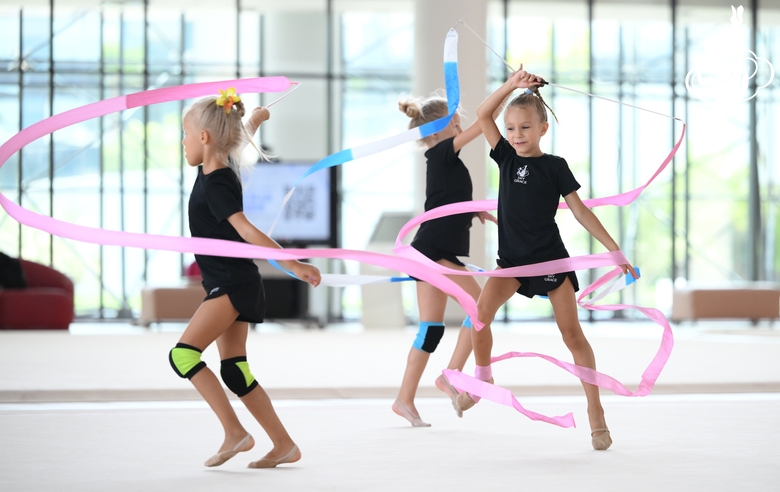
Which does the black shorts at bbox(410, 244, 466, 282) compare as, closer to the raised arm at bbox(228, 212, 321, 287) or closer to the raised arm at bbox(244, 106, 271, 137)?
the raised arm at bbox(244, 106, 271, 137)

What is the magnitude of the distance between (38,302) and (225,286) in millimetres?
8291

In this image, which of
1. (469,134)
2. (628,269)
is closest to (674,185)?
(469,134)

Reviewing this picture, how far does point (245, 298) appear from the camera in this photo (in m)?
2.86

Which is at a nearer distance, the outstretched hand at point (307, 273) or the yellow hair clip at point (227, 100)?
the outstretched hand at point (307, 273)

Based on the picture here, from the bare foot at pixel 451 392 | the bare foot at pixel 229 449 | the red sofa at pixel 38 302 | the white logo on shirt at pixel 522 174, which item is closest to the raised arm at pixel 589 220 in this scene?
the white logo on shirt at pixel 522 174

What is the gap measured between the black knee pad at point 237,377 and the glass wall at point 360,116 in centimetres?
1095

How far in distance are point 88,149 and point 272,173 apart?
16.3 ft

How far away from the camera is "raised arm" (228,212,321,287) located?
2.75 m

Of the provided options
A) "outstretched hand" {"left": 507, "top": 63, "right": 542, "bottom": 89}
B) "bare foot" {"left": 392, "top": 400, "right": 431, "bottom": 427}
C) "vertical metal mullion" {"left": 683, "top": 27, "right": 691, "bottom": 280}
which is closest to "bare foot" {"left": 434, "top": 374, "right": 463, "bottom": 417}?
"bare foot" {"left": 392, "top": 400, "right": 431, "bottom": 427}

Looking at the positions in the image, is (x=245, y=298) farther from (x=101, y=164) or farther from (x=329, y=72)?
(x=101, y=164)

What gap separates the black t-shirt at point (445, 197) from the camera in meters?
3.87

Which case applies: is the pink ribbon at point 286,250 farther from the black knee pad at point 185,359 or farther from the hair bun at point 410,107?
the hair bun at point 410,107

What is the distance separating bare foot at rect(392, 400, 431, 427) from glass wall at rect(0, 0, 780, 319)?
1011 centimetres

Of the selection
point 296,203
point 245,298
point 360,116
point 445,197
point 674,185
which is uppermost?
point 360,116
